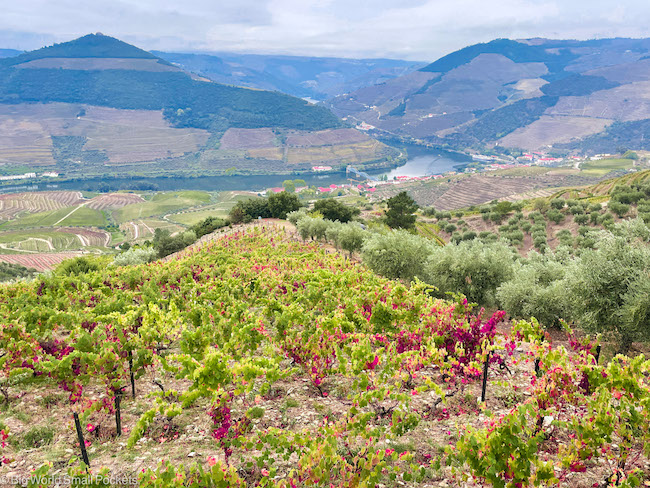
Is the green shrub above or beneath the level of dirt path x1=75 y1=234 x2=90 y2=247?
above

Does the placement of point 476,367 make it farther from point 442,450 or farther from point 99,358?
point 99,358

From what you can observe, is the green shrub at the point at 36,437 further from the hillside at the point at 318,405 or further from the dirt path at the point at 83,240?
the dirt path at the point at 83,240

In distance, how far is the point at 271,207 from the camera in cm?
7662

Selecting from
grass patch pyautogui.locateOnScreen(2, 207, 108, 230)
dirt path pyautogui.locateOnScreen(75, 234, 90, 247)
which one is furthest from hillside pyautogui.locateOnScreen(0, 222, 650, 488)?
grass patch pyautogui.locateOnScreen(2, 207, 108, 230)

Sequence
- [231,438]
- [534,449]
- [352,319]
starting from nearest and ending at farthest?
[534,449] → [231,438] → [352,319]

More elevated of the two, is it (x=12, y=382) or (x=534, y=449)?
(x=534, y=449)

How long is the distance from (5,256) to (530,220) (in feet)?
462

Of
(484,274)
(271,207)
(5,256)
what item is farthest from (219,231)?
(5,256)

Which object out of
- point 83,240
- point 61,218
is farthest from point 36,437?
point 61,218

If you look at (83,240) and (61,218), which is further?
(61,218)

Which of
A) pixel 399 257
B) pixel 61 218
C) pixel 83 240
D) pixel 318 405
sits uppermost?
pixel 318 405

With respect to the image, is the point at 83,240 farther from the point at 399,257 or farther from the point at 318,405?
the point at 318,405

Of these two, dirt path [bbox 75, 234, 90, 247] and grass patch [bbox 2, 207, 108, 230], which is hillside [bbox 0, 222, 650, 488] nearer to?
dirt path [bbox 75, 234, 90, 247]

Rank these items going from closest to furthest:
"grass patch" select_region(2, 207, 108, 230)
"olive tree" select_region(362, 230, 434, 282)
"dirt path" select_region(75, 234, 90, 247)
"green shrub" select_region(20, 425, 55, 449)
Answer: "green shrub" select_region(20, 425, 55, 449), "olive tree" select_region(362, 230, 434, 282), "dirt path" select_region(75, 234, 90, 247), "grass patch" select_region(2, 207, 108, 230)
